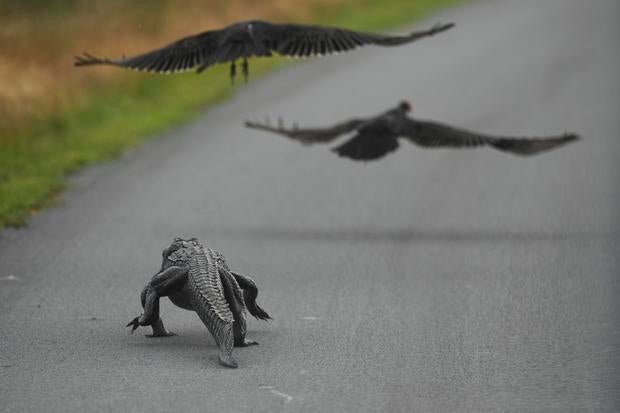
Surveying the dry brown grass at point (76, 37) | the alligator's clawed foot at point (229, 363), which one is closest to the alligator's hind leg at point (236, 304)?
the alligator's clawed foot at point (229, 363)

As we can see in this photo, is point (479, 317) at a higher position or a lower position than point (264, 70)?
lower

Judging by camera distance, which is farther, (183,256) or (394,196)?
(394,196)

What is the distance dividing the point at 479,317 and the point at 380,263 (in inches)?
73.1

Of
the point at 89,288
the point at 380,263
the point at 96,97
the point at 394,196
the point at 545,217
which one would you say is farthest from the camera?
the point at 96,97

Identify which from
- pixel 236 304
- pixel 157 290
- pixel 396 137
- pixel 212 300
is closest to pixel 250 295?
pixel 236 304

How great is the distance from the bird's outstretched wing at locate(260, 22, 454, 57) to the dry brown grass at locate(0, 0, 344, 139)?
14.6 feet

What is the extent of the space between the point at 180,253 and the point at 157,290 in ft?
0.84

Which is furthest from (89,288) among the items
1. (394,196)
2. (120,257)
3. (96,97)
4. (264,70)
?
(264,70)

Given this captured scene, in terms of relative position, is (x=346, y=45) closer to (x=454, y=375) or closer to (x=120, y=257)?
(x=120, y=257)

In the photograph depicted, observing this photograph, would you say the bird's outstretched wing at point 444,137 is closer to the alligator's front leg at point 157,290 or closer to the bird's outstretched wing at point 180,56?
the bird's outstretched wing at point 180,56

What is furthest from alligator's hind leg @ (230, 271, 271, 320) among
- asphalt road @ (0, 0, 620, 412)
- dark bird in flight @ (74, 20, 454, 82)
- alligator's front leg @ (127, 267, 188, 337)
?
dark bird in flight @ (74, 20, 454, 82)

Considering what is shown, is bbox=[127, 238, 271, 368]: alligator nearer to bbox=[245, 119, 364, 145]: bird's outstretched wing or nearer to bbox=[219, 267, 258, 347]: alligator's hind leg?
bbox=[219, 267, 258, 347]: alligator's hind leg

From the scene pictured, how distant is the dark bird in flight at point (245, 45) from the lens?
31.7 feet

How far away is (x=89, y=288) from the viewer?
365 inches
